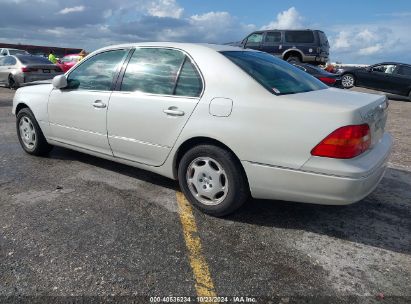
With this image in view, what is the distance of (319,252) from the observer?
3010 mm

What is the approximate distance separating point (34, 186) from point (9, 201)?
17.0 inches

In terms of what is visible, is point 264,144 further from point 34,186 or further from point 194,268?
point 34,186

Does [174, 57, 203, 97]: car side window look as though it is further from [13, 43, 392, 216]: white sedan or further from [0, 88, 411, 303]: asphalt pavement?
[0, 88, 411, 303]: asphalt pavement

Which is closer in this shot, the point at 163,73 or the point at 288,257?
the point at 288,257

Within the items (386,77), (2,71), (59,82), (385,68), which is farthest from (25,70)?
(385,68)

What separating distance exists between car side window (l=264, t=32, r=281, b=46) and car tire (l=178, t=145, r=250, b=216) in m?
16.3

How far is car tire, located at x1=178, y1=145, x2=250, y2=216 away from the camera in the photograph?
10.8ft

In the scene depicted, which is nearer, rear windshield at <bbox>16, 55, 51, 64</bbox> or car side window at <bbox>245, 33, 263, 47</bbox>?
rear windshield at <bbox>16, 55, 51, 64</bbox>

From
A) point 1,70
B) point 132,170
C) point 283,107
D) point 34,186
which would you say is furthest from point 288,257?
point 1,70

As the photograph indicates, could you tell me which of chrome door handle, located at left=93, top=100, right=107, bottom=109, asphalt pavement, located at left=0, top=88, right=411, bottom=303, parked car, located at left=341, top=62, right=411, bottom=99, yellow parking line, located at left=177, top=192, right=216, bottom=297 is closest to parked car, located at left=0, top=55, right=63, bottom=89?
asphalt pavement, located at left=0, top=88, right=411, bottom=303

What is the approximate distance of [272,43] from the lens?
18.7m

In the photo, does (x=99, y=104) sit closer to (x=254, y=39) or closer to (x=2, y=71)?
(x=2, y=71)

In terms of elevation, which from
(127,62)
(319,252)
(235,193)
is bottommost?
(319,252)

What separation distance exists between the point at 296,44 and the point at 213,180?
16.3 meters
